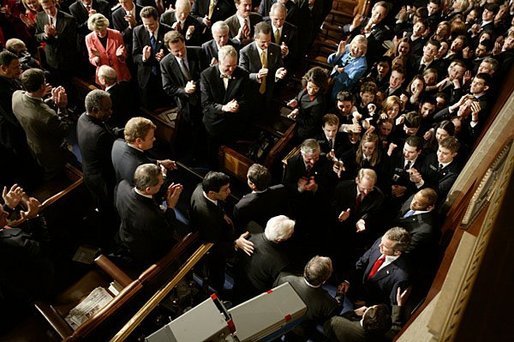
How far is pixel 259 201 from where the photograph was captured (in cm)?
357

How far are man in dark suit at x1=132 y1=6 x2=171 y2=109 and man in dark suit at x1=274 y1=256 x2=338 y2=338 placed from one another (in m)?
3.30

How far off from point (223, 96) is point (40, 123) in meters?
1.95

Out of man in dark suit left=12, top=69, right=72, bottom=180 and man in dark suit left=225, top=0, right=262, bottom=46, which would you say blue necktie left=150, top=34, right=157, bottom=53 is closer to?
man in dark suit left=225, top=0, right=262, bottom=46

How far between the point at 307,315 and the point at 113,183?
227 cm

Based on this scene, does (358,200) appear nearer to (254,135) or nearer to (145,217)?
(254,135)

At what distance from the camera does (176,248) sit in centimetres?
320

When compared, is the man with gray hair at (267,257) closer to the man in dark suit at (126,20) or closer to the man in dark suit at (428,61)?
the man in dark suit at (126,20)

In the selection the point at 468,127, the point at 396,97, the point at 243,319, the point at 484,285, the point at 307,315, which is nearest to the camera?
the point at 484,285

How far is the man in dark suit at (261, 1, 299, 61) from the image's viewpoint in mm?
4973

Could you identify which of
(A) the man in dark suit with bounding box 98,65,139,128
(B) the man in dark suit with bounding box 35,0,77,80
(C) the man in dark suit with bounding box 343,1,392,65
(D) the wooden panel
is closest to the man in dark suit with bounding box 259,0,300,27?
(C) the man in dark suit with bounding box 343,1,392,65

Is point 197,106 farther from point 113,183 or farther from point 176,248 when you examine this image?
point 176,248

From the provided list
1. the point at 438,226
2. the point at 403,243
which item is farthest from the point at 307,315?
the point at 438,226

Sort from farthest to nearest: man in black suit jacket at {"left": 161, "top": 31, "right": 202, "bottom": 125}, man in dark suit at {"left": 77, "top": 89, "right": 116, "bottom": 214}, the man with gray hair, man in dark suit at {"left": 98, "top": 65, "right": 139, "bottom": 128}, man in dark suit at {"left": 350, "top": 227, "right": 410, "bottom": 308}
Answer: man in black suit jacket at {"left": 161, "top": 31, "right": 202, "bottom": 125} → man in dark suit at {"left": 98, "top": 65, "right": 139, "bottom": 128} → man in dark suit at {"left": 77, "top": 89, "right": 116, "bottom": 214} → man in dark suit at {"left": 350, "top": 227, "right": 410, "bottom": 308} → the man with gray hair

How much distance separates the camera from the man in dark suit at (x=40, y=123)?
3486 millimetres
